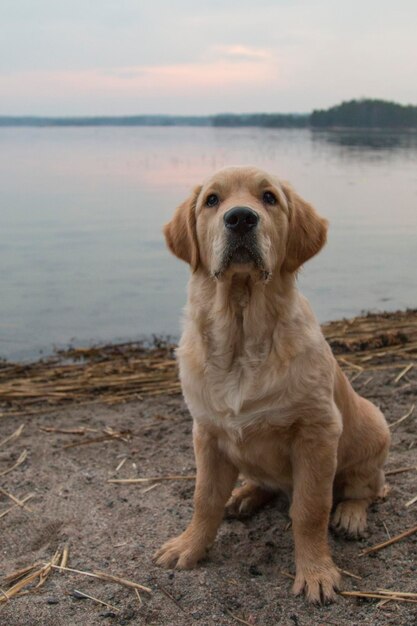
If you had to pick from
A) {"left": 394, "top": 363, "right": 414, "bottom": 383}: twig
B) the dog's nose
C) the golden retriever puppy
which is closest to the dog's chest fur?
the golden retriever puppy

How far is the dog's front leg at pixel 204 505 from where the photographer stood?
12.3 feet

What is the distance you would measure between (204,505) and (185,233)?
4.61 ft

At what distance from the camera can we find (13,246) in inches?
507

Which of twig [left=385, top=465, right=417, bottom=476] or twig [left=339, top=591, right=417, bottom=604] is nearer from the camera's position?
twig [left=339, top=591, right=417, bottom=604]

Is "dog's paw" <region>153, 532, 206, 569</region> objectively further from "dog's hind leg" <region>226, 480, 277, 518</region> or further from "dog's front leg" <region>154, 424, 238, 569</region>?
"dog's hind leg" <region>226, 480, 277, 518</region>

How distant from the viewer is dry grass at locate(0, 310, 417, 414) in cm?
645

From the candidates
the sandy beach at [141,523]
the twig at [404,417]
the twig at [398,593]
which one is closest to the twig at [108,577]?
the sandy beach at [141,523]

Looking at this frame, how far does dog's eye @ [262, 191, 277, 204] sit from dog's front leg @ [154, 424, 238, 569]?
117 centimetres

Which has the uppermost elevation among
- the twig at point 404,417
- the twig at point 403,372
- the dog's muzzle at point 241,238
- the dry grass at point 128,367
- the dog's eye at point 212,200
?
the dog's eye at point 212,200

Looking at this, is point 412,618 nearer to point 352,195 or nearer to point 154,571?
point 154,571

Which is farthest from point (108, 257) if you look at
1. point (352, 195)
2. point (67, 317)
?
point (352, 195)

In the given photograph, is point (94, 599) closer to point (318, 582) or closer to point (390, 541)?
point (318, 582)

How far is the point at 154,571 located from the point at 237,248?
1.67 m

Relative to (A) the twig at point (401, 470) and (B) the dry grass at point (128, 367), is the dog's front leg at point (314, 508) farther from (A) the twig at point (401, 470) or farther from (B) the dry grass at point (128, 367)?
(B) the dry grass at point (128, 367)
